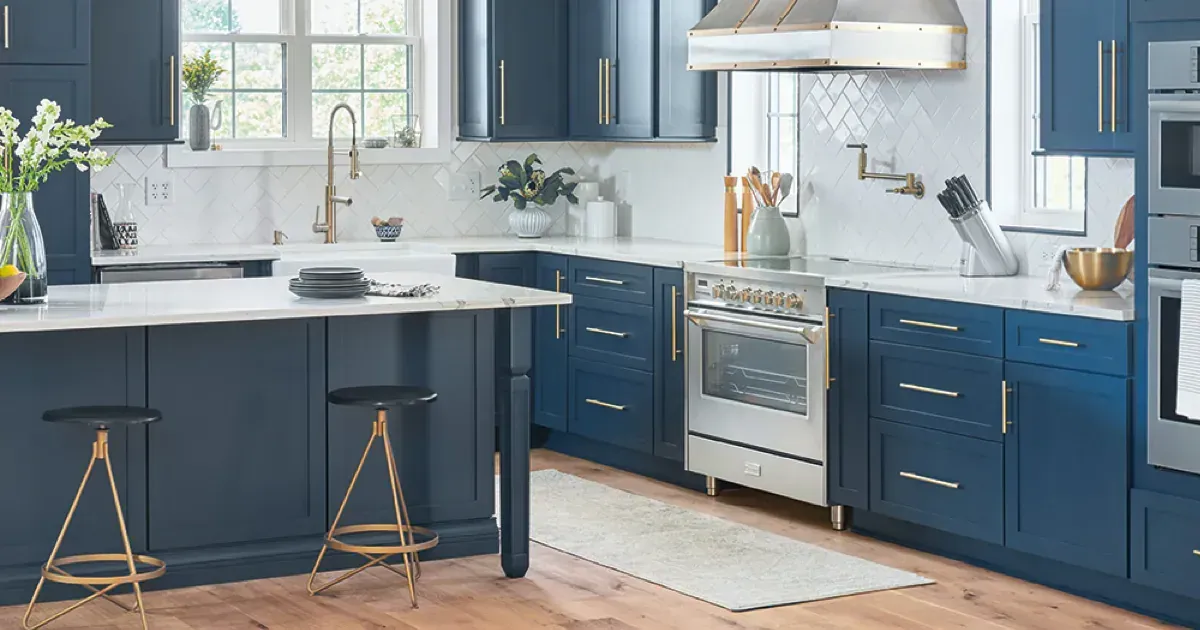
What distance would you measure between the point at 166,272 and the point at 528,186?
182 cm

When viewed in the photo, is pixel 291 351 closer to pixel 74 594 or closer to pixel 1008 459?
pixel 74 594

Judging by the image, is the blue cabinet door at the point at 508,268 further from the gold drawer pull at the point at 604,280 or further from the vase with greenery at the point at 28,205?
the vase with greenery at the point at 28,205

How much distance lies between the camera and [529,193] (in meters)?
7.66

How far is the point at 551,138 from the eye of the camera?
7539 millimetres

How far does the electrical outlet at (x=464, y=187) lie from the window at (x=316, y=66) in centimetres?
20

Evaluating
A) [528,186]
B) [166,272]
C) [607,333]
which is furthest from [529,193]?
[166,272]

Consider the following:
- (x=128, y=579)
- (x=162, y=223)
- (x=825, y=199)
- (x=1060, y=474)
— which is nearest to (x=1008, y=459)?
(x=1060, y=474)

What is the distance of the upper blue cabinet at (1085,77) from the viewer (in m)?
4.84

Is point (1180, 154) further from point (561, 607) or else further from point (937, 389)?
point (561, 607)

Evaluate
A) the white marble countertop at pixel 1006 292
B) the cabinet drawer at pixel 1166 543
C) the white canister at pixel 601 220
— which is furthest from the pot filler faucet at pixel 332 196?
the cabinet drawer at pixel 1166 543

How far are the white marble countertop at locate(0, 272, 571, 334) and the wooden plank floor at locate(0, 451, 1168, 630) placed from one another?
828 millimetres

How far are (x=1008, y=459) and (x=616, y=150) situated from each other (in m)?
3.30

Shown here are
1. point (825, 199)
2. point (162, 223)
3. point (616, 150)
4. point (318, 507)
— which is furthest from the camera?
point (616, 150)

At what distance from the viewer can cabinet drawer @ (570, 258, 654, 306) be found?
6.57 meters
